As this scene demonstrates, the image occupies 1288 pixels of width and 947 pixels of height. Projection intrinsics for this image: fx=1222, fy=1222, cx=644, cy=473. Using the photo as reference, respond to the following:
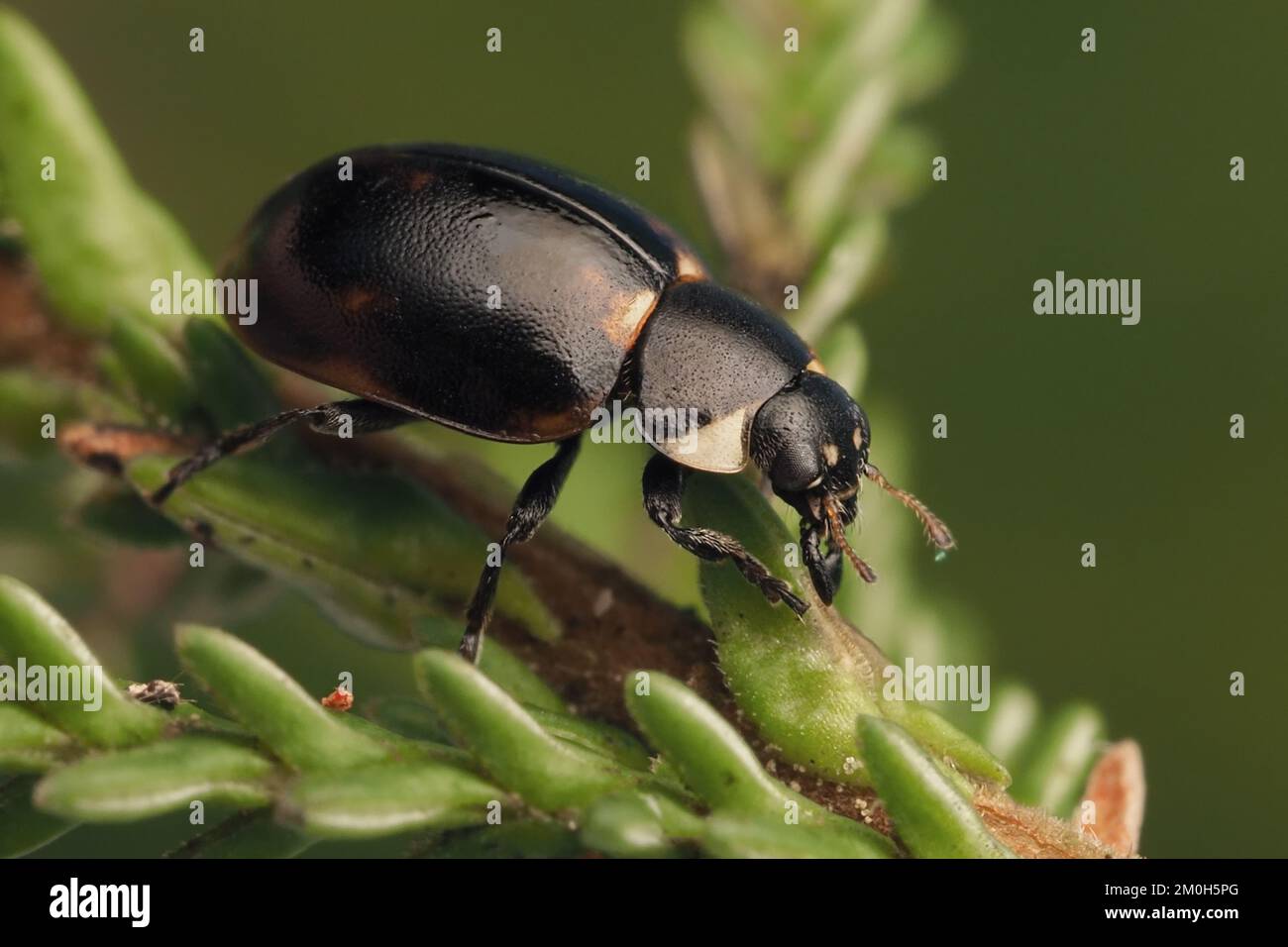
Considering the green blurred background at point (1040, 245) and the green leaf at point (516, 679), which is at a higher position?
the green blurred background at point (1040, 245)

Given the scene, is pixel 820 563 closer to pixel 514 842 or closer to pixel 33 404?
pixel 514 842

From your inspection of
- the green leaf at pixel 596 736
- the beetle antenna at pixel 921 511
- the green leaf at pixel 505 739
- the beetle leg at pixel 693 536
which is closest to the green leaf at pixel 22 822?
the green leaf at pixel 505 739

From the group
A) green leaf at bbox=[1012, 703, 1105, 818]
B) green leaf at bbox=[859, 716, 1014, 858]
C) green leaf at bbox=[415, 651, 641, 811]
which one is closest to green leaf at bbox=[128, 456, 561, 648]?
green leaf at bbox=[415, 651, 641, 811]

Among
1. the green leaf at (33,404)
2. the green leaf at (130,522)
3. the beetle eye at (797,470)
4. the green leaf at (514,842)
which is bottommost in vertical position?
the green leaf at (514,842)

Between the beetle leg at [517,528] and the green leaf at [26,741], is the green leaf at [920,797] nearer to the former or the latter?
the beetle leg at [517,528]

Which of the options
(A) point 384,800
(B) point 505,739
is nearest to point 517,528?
(B) point 505,739

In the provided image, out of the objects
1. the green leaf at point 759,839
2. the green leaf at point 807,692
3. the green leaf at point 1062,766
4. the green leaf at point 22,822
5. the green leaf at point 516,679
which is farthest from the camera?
the green leaf at point 1062,766
